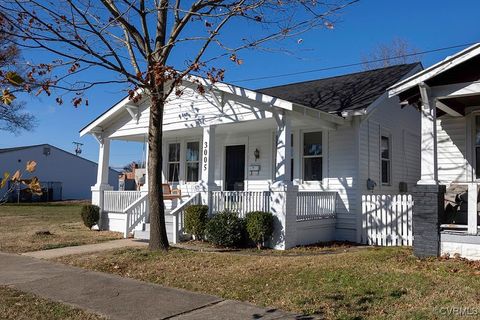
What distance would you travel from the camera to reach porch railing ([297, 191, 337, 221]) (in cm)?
1138

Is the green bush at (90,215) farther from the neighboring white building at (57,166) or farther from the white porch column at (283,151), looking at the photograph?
the neighboring white building at (57,166)

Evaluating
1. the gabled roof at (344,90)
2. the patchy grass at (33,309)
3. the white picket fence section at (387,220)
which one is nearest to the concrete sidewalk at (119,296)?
the patchy grass at (33,309)

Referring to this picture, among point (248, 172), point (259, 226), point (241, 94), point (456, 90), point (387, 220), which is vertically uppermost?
point (241, 94)

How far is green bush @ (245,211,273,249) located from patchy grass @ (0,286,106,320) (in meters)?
5.27

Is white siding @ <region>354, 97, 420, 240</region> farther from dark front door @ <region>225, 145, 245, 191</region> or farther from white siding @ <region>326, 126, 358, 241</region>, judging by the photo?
dark front door @ <region>225, 145, 245, 191</region>

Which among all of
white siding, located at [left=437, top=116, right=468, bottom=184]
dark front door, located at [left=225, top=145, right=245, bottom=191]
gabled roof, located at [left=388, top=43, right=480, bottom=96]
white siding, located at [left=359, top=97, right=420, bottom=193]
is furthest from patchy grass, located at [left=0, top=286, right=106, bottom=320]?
white siding, located at [left=437, top=116, right=468, bottom=184]

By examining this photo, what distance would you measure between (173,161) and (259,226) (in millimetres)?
6802

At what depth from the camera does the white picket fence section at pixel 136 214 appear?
13.3 metres

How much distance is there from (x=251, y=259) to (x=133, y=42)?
18.0 ft

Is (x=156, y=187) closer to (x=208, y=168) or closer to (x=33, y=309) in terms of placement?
(x=208, y=168)

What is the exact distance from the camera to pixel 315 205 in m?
11.8

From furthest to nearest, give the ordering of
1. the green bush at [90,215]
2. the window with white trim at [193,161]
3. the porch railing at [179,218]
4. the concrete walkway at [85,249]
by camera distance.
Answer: the window with white trim at [193,161] < the green bush at [90,215] < the porch railing at [179,218] < the concrete walkway at [85,249]

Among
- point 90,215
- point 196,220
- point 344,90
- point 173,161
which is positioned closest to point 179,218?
point 196,220

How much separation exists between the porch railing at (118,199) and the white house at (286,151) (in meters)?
0.03
